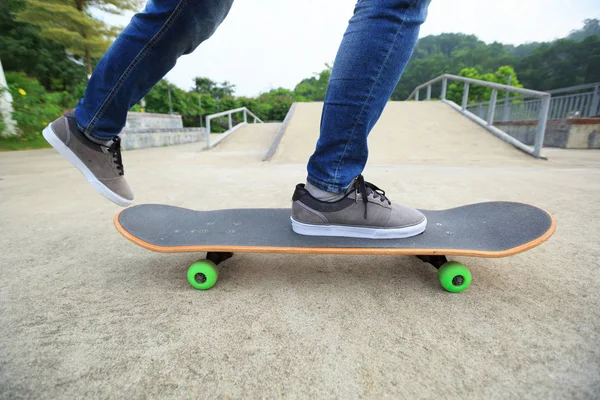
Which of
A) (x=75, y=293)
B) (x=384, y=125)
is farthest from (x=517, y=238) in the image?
(x=384, y=125)

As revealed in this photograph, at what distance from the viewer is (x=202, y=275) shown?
93cm

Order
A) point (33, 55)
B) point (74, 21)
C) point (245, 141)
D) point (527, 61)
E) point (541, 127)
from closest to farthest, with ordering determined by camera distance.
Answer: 1. point (541, 127)
2. point (245, 141)
3. point (74, 21)
4. point (33, 55)
5. point (527, 61)

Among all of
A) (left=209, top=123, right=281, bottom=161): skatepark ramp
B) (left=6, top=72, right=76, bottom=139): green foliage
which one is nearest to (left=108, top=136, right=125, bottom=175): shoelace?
(left=209, top=123, right=281, bottom=161): skatepark ramp

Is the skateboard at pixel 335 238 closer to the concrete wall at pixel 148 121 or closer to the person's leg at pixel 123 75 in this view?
the person's leg at pixel 123 75

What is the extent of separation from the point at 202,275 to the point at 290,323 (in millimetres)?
349

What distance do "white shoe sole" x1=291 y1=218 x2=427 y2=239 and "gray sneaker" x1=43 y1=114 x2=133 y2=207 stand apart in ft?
2.41

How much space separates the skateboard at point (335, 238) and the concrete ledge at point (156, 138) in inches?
247

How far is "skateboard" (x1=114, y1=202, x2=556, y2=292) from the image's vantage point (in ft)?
2.91

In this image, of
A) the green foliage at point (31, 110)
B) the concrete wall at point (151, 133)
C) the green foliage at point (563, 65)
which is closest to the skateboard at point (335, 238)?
the concrete wall at point (151, 133)

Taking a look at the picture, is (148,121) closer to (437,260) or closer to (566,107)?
(437,260)

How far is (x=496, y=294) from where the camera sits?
880 mm

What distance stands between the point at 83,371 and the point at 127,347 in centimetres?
9

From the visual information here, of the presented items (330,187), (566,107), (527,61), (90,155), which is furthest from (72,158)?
(527,61)

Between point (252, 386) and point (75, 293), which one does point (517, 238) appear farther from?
point (75, 293)
